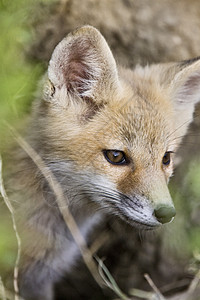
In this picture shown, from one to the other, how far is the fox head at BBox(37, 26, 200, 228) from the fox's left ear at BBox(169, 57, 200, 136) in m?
0.02

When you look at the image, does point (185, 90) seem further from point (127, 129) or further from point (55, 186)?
point (55, 186)

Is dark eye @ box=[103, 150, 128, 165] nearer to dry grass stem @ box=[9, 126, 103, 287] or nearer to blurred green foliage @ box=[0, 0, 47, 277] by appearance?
dry grass stem @ box=[9, 126, 103, 287]

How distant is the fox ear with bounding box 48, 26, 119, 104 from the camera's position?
2691 millimetres

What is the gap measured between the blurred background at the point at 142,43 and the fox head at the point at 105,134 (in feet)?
0.92

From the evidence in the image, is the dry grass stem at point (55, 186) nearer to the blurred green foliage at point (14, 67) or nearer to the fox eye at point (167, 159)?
the blurred green foliage at point (14, 67)

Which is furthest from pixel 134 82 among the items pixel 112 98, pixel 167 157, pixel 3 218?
pixel 3 218

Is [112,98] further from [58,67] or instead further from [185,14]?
[185,14]

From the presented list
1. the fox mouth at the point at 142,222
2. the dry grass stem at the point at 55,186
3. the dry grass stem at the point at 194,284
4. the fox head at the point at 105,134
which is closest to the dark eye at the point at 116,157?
the fox head at the point at 105,134

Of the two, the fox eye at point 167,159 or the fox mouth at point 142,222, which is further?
the fox eye at point 167,159

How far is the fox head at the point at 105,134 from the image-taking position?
2.77 m

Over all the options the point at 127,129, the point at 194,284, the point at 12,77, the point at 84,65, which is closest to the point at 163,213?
the point at 127,129

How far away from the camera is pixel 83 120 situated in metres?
3.01

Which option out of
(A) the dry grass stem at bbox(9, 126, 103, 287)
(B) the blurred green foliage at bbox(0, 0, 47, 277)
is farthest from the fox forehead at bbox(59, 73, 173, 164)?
(B) the blurred green foliage at bbox(0, 0, 47, 277)

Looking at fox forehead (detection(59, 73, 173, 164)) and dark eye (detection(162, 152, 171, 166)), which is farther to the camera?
dark eye (detection(162, 152, 171, 166))
